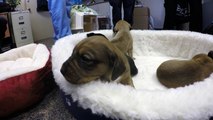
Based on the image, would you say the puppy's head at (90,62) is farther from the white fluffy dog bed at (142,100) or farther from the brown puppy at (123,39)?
the brown puppy at (123,39)

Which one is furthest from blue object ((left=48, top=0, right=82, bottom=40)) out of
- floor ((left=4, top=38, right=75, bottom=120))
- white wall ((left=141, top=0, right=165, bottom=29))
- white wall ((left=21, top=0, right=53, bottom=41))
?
white wall ((left=141, top=0, right=165, bottom=29))

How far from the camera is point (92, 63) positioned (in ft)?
2.79

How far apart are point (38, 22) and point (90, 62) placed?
3.00 metres

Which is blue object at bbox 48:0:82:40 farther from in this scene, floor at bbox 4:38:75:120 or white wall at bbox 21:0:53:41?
floor at bbox 4:38:75:120

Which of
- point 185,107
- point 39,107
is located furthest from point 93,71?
point 39,107

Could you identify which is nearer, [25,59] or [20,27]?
[25,59]

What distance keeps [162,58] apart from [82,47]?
1093 mm

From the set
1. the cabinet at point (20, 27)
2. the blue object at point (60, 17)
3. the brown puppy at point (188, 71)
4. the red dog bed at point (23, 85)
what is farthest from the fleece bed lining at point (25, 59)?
the cabinet at point (20, 27)

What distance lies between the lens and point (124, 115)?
796mm

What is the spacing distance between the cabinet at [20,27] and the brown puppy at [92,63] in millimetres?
2420

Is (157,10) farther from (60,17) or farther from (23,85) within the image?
(23,85)

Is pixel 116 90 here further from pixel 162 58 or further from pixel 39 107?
pixel 162 58

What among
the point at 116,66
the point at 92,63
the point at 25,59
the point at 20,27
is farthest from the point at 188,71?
the point at 20,27

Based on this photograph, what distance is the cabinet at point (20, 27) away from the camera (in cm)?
301
